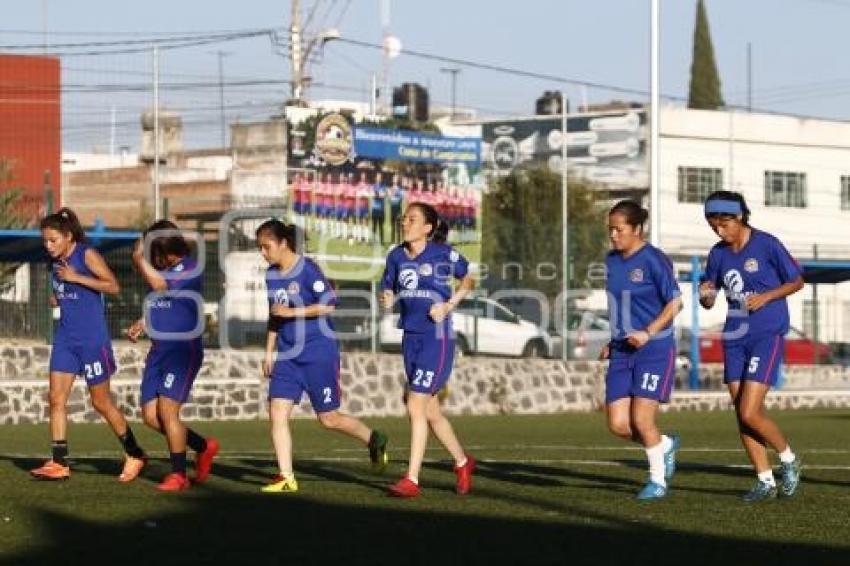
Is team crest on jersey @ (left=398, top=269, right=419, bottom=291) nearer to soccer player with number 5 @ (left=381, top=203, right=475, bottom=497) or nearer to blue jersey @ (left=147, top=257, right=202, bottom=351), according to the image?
soccer player with number 5 @ (left=381, top=203, right=475, bottom=497)

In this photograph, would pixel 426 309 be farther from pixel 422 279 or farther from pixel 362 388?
pixel 362 388

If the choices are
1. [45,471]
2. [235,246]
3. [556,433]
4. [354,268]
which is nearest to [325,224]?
[354,268]

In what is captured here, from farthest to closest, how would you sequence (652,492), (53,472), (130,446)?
(130,446) → (53,472) → (652,492)

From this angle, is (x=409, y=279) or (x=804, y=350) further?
(x=804, y=350)

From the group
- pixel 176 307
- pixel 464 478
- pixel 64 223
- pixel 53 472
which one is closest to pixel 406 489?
pixel 464 478

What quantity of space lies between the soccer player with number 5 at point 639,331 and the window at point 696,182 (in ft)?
195

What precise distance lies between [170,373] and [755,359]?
13.0ft

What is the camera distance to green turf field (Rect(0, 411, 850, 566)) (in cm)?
945

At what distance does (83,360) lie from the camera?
14203 mm

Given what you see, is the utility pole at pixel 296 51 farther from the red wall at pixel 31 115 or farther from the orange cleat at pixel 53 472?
the orange cleat at pixel 53 472

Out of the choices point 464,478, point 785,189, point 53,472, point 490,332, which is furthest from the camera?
point 785,189

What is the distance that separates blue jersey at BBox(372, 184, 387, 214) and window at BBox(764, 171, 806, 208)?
28.5m

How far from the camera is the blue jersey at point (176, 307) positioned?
13781 millimetres

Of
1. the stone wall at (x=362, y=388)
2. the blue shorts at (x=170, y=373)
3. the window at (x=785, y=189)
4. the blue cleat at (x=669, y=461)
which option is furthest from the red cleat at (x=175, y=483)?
the window at (x=785, y=189)
